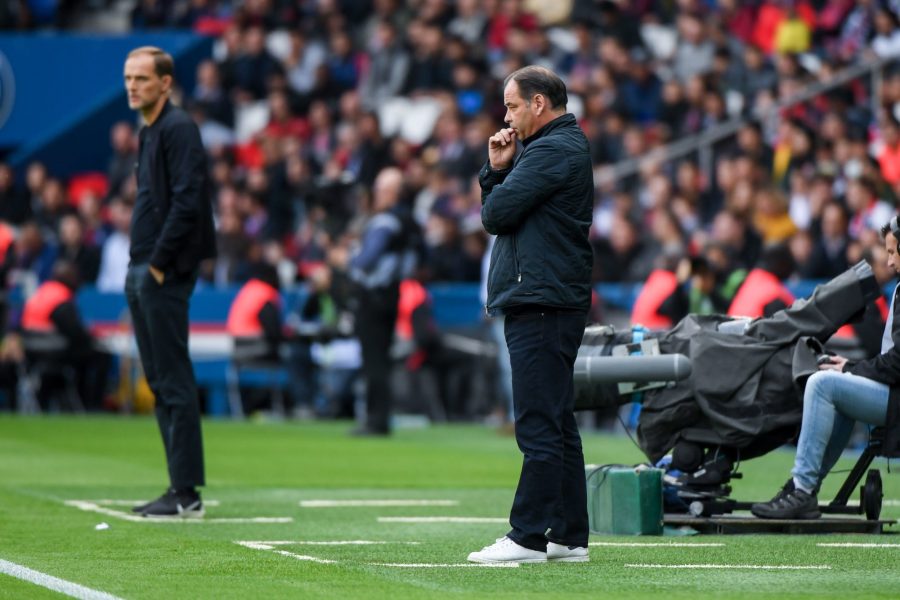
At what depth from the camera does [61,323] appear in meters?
22.3

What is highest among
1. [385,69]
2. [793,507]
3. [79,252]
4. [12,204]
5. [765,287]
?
[385,69]

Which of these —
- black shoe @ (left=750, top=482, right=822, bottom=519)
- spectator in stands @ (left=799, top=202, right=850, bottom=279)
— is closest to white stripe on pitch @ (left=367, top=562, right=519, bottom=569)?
black shoe @ (left=750, top=482, right=822, bottom=519)

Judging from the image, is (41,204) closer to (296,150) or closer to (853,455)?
(296,150)

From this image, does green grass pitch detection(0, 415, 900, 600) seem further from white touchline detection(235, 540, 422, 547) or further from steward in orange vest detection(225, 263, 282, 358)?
steward in orange vest detection(225, 263, 282, 358)

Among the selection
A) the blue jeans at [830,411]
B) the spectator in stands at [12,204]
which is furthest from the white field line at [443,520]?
the spectator in stands at [12,204]

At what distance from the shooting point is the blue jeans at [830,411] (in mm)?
9430

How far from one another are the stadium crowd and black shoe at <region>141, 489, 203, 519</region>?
26.8 feet

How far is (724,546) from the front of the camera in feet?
29.5

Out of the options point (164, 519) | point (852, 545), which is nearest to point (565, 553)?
point (852, 545)

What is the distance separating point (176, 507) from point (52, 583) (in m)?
2.96

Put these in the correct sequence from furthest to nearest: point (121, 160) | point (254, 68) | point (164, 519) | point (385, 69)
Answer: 1. point (254, 68)
2. point (121, 160)
3. point (385, 69)
4. point (164, 519)

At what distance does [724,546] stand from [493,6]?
62.3 ft

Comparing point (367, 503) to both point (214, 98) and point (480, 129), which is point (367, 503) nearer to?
point (480, 129)

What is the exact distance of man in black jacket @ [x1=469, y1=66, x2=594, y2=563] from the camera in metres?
7.94
